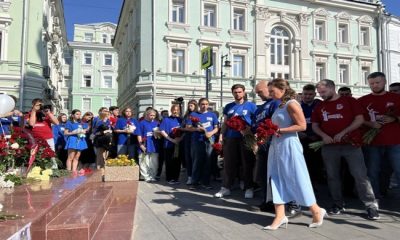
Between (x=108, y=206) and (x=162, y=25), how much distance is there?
21.2 m

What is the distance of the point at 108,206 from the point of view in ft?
18.5

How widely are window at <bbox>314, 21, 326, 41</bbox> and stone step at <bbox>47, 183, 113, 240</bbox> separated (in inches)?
1121

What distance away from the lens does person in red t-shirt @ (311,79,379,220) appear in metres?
4.81

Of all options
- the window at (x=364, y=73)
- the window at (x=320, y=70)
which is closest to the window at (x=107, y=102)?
the window at (x=320, y=70)

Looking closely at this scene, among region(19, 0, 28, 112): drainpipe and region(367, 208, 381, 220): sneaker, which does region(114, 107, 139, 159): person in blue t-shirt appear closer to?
region(367, 208, 381, 220): sneaker

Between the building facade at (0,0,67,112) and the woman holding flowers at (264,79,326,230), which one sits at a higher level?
the building facade at (0,0,67,112)

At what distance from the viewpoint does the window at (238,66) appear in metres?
27.3

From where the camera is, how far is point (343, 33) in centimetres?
3145

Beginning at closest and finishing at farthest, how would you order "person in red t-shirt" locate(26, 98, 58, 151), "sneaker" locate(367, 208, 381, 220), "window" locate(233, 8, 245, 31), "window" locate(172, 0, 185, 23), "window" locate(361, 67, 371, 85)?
"sneaker" locate(367, 208, 381, 220) → "person in red t-shirt" locate(26, 98, 58, 151) → "window" locate(172, 0, 185, 23) → "window" locate(233, 8, 245, 31) → "window" locate(361, 67, 371, 85)

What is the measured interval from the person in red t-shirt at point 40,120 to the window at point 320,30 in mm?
26643

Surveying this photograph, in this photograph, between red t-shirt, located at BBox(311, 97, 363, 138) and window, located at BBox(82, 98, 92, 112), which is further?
window, located at BBox(82, 98, 92, 112)

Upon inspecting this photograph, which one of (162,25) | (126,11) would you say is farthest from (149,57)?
(126,11)

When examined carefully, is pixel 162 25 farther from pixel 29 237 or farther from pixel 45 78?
pixel 29 237

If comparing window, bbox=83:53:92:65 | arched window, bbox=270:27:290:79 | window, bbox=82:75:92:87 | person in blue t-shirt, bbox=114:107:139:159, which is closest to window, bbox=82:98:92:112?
window, bbox=82:75:92:87
